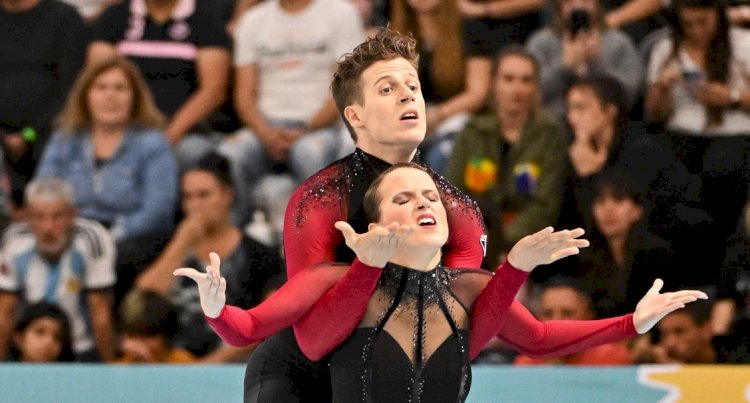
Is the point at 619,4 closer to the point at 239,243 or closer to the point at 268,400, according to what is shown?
the point at 239,243

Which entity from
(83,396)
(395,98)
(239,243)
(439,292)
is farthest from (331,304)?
(239,243)

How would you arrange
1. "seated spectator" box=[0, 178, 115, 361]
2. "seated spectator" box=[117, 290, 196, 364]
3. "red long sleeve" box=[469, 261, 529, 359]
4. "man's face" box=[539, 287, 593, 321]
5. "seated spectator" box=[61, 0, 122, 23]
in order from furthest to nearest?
1. "seated spectator" box=[61, 0, 122, 23]
2. "seated spectator" box=[0, 178, 115, 361]
3. "seated spectator" box=[117, 290, 196, 364]
4. "man's face" box=[539, 287, 593, 321]
5. "red long sleeve" box=[469, 261, 529, 359]

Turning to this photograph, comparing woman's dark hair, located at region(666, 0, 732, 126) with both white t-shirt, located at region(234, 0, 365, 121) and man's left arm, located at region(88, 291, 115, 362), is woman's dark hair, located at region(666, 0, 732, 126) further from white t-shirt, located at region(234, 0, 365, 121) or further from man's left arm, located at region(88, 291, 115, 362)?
man's left arm, located at region(88, 291, 115, 362)

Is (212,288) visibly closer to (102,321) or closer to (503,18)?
(102,321)

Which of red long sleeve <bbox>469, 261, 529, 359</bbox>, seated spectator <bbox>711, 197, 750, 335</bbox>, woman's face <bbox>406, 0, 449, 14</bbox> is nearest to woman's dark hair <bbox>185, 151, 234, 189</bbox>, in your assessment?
woman's face <bbox>406, 0, 449, 14</bbox>

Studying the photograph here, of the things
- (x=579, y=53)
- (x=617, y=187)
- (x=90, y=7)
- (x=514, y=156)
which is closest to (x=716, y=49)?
(x=579, y=53)

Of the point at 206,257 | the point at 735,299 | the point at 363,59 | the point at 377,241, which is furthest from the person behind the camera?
the point at 206,257

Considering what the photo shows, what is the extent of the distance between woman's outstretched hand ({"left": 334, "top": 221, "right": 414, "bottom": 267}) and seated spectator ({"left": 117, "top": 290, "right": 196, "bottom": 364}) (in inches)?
121

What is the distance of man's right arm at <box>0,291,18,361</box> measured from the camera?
6289 millimetres

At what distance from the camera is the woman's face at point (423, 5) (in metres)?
6.42

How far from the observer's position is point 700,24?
20.8ft

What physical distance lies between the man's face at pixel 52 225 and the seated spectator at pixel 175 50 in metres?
0.67

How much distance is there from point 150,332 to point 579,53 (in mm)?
2390

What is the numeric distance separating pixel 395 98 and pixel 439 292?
531mm
